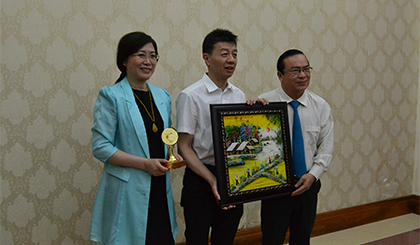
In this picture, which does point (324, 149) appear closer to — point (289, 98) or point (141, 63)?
point (289, 98)

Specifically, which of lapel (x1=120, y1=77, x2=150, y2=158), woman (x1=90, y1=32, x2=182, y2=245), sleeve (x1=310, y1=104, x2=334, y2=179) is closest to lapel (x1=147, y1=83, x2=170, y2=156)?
woman (x1=90, y1=32, x2=182, y2=245)

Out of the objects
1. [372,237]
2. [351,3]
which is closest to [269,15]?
[351,3]

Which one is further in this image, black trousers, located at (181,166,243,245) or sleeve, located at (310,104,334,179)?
sleeve, located at (310,104,334,179)

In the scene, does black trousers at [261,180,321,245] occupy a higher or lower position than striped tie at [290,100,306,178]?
lower

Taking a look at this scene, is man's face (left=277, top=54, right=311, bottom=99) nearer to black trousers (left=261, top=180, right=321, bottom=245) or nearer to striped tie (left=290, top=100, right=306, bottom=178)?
striped tie (left=290, top=100, right=306, bottom=178)

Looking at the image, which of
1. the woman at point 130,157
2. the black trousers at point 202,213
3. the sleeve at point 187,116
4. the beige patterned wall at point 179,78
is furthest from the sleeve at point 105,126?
the beige patterned wall at point 179,78

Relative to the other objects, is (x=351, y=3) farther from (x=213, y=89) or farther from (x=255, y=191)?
(x=255, y=191)

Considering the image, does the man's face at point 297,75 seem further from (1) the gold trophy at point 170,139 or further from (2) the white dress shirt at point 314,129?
(1) the gold trophy at point 170,139

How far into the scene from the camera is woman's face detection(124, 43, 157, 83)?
5.71 ft

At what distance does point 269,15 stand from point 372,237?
7.45 ft

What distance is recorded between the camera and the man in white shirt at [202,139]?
1.84 m

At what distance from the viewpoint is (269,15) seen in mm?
3021

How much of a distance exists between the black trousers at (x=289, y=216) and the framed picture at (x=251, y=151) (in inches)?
5.3

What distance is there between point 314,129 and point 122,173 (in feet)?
3.73
